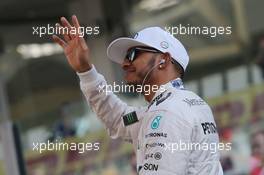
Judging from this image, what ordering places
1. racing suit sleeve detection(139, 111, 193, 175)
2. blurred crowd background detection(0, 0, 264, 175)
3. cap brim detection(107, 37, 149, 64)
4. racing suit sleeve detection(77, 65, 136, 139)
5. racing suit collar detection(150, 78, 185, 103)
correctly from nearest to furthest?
racing suit sleeve detection(139, 111, 193, 175), racing suit collar detection(150, 78, 185, 103), cap brim detection(107, 37, 149, 64), racing suit sleeve detection(77, 65, 136, 139), blurred crowd background detection(0, 0, 264, 175)

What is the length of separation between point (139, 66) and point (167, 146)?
1.20 ft

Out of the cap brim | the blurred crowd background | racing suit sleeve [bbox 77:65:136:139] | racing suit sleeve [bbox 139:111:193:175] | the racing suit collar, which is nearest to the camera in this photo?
racing suit sleeve [bbox 139:111:193:175]

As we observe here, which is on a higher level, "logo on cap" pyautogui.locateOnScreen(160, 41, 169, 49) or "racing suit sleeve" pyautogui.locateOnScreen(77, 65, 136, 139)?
"logo on cap" pyautogui.locateOnScreen(160, 41, 169, 49)

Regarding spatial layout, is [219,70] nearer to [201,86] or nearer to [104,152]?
[201,86]

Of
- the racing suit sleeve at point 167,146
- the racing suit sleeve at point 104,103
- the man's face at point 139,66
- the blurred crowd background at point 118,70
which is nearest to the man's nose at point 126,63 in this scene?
the man's face at point 139,66

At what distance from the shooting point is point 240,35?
19.1 feet

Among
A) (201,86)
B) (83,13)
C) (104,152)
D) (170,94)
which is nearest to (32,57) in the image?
(83,13)

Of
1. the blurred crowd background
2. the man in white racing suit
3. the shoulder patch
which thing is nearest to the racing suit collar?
the man in white racing suit

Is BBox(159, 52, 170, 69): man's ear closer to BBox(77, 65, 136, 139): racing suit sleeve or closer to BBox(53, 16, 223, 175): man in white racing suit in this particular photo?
BBox(53, 16, 223, 175): man in white racing suit

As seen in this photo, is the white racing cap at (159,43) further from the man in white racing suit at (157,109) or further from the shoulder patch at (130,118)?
the shoulder patch at (130,118)

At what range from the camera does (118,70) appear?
16.6 ft

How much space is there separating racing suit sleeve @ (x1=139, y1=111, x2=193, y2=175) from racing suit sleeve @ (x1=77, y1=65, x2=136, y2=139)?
1.34 feet

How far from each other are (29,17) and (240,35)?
73.2 inches

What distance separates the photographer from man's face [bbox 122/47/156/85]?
7.63 ft
